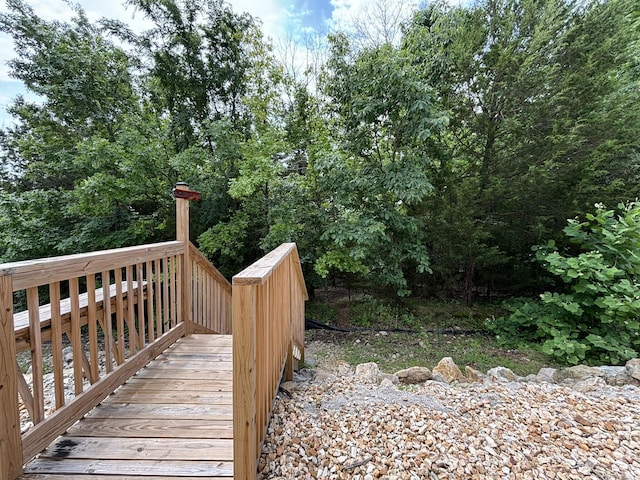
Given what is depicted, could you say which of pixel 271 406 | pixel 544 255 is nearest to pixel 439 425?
pixel 271 406

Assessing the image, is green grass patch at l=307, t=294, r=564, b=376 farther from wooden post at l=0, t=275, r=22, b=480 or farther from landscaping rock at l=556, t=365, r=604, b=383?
wooden post at l=0, t=275, r=22, b=480

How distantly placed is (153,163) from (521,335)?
6985 millimetres

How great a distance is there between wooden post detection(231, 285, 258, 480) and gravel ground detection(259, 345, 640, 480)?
327 millimetres

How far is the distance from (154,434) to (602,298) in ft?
16.4

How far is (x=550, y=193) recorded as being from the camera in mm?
5074

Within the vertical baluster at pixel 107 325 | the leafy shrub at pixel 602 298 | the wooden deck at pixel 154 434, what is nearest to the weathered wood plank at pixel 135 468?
the wooden deck at pixel 154 434

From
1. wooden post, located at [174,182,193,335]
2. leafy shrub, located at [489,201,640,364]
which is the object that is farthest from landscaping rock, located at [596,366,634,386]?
wooden post, located at [174,182,193,335]

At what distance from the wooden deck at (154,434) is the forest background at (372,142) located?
3102mm

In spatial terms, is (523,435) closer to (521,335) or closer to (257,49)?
(521,335)

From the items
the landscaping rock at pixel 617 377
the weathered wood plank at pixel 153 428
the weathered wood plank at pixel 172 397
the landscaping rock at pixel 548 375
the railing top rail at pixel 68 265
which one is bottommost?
the landscaping rock at pixel 548 375

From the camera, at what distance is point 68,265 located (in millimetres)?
1458

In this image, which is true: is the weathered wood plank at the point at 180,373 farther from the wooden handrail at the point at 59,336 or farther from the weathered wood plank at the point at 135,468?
the weathered wood plank at the point at 135,468

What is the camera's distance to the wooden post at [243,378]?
109 cm

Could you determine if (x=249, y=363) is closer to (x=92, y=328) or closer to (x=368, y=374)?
(x=92, y=328)
